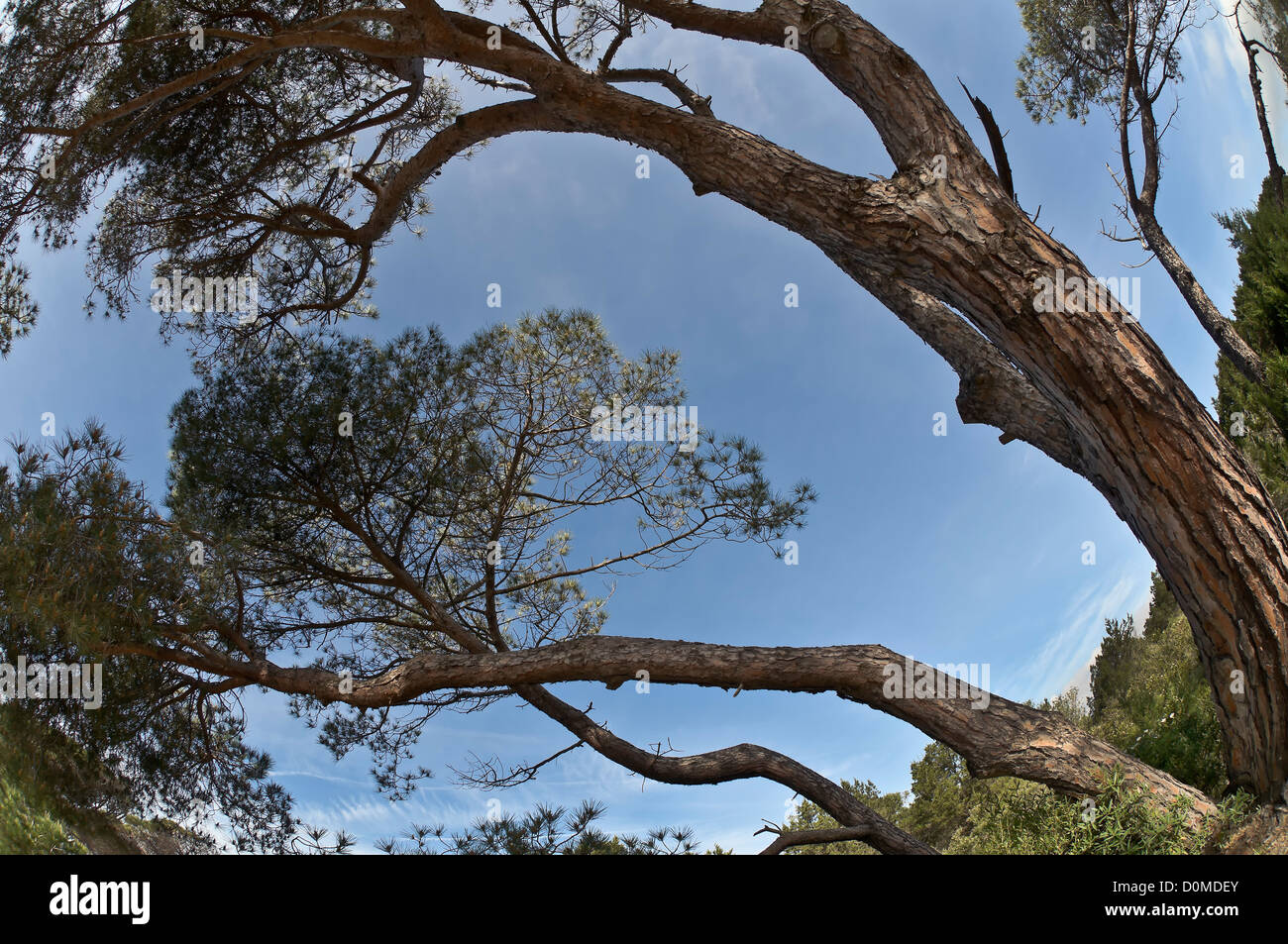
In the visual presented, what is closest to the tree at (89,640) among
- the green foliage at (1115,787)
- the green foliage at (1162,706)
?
the green foliage at (1115,787)

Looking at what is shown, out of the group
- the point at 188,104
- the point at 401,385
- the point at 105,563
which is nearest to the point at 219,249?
the point at 188,104

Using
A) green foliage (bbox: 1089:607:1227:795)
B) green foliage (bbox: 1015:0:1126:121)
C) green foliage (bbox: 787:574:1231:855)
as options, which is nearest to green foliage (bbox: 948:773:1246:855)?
green foliage (bbox: 787:574:1231:855)

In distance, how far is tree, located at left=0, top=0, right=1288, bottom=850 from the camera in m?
3.48

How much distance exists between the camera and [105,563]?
379cm

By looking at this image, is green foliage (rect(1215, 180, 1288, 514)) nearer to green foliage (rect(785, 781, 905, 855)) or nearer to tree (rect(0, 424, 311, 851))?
green foliage (rect(785, 781, 905, 855))

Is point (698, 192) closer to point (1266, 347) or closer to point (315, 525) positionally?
point (315, 525)

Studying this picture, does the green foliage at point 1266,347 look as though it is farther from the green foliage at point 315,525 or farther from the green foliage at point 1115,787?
the green foliage at point 315,525

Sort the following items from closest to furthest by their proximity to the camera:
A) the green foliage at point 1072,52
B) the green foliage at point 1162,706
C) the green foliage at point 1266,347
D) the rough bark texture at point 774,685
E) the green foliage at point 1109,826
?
the green foliage at point 1109,826 → the rough bark texture at point 774,685 → the green foliage at point 1162,706 → the green foliage at point 1266,347 → the green foliage at point 1072,52

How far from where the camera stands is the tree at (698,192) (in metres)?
3.48

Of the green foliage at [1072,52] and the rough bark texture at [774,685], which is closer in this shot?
the rough bark texture at [774,685]

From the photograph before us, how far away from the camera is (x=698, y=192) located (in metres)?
4.39

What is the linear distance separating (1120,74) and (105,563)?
1228 centimetres

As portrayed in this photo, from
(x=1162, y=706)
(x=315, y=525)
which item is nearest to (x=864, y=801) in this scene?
(x=1162, y=706)
